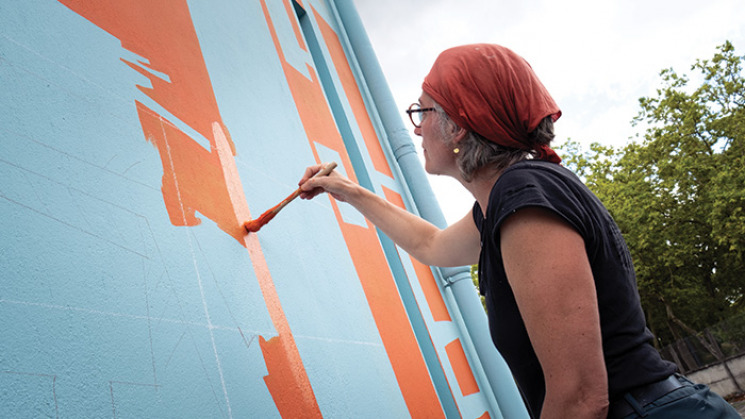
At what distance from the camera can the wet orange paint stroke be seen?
4.91ft

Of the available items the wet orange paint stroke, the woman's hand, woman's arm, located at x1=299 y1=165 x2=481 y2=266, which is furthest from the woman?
the wet orange paint stroke

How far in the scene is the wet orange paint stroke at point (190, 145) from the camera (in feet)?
4.91

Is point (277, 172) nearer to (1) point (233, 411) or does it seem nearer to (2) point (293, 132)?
(2) point (293, 132)

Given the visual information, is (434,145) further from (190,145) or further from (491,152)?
(190,145)

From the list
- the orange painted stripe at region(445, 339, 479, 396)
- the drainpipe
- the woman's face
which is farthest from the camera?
the drainpipe

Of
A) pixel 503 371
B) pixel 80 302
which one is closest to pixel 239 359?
pixel 80 302

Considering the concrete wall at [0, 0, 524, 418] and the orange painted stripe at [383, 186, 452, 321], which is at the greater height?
the concrete wall at [0, 0, 524, 418]

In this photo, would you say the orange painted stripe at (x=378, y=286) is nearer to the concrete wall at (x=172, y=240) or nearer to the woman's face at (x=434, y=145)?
the concrete wall at (x=172, y=240)

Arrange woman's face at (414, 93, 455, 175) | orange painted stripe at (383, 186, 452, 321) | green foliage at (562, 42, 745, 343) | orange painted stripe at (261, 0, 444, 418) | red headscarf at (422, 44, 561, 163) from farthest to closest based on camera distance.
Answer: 1. green foliage at (562, 42, 745, 343)
2. orange painted stripe at (383, 186, 452, 321)
3. orange painted stripe at (261, 0, 444, 418)
4. woman's face at (414, 93, 455, 175)
5. red headscarf at (422, 44, 561, 163)

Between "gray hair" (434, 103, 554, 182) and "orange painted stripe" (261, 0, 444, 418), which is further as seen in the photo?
"orange painted stripe" (261, 0, 444, 418)

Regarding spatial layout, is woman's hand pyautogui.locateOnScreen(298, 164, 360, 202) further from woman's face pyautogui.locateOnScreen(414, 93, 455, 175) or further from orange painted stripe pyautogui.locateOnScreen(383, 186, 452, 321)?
orange painted stripe pyautogui.locateOnScreen(383, 186, 452, 321)

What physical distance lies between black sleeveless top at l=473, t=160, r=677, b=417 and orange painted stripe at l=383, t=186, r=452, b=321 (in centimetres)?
237

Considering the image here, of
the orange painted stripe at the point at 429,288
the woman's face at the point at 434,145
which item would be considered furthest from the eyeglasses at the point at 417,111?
the orange painted stripe at the point at 429,288

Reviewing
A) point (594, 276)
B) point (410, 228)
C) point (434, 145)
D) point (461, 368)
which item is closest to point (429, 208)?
point (461, 368)
